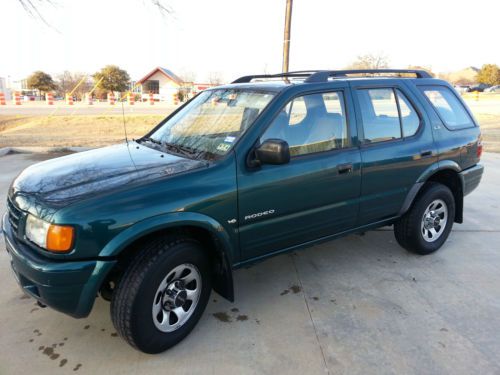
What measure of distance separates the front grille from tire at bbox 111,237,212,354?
800mm

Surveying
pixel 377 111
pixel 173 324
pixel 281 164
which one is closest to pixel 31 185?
pixel 173 324

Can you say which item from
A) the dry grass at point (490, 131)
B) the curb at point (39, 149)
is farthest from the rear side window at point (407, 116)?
the dry grass at point (490, 131)

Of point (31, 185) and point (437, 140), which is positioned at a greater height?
point (437, 140)

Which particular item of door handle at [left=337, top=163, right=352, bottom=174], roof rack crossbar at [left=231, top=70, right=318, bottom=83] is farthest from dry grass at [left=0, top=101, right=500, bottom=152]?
door handle at [left=337, top=163, right=352, bottom=174]

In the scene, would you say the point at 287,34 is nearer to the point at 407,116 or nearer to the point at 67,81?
the point at 407,116

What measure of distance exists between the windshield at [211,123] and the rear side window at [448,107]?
1.99 meters

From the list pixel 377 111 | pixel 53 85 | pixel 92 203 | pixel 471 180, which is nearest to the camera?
pixel 92 203

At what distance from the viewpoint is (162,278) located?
2.62 m

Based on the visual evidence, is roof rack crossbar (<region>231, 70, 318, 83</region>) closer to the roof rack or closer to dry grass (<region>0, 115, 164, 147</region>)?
the roof rack

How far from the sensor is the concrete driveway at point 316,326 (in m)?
2.66

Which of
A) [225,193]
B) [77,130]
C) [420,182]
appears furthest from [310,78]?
[77,130]

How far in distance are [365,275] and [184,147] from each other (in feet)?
6.84

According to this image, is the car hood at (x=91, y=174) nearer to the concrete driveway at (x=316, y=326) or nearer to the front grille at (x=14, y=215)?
the front grille at (x=14, y=215)

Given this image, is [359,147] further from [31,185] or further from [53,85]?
[53,85]
